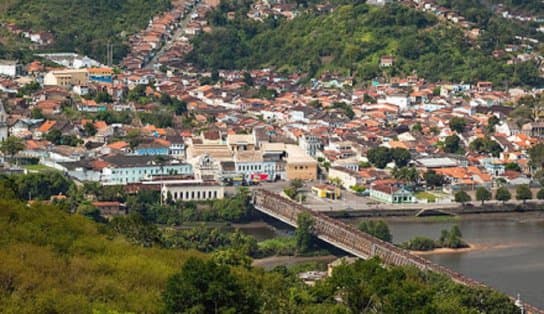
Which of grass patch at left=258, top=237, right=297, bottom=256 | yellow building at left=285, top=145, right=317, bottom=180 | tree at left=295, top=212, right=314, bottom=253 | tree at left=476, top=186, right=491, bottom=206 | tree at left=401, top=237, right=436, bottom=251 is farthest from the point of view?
yellow building at left=285, top=145, right=317, bottom=180

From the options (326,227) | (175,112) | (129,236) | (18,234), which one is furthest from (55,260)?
(175,112)

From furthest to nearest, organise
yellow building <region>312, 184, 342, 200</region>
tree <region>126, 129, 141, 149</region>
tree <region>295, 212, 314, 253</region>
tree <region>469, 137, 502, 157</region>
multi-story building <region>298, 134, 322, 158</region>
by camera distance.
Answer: tree <region>469, 137, 502, 157</region> → multi-story building <region>298, 134, 322, 158</region> → tree <region>126, 129, 141, 149</region> → yellow building <region>312, 184, 342, 200</region> → tree <region>295, 212, 314, 253</region>

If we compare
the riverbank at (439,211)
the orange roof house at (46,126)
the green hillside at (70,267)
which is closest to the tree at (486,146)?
the riverbank at (439,211)

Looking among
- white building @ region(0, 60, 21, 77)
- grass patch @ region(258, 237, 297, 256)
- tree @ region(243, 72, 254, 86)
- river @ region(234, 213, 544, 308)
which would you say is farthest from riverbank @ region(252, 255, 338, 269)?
tree @ region(243, 72, 254, 86)

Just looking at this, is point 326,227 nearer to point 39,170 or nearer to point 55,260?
point 39,170

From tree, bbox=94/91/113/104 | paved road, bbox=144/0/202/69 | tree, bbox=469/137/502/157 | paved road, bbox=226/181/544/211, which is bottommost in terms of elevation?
paved road, bbox=226/181/544/211

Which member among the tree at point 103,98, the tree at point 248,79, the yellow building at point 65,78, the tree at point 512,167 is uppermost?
the yellow building at point 65,78

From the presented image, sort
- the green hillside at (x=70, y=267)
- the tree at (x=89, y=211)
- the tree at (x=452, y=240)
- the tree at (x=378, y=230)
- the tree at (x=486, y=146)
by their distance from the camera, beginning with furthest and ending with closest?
the tree at (x=486, y=146), the tree at (x=89, y=211), the tree at (x=378, y=230), the tree at (x=452, y=240), the green hillside at (x=70, y=267)

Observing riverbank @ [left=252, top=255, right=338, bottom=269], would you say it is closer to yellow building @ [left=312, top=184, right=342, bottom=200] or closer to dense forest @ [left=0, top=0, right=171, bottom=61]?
yellow building @ [left=312, top=184, right=342, bottom=200]

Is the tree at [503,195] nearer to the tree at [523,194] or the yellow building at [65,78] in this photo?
the tree at [523,194]
